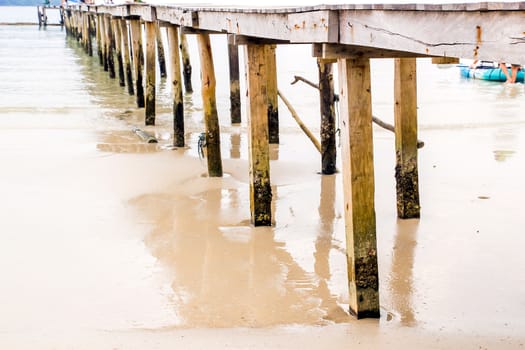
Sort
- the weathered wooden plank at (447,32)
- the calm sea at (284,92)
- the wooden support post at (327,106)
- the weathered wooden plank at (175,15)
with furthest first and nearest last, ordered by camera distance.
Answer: the calm sea at (284,92) → the wooden support post at (327,106) → the weathered wooden plank at (175,15) → the weathered wooden plank at (447,32)

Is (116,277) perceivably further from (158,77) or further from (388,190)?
(158,77)

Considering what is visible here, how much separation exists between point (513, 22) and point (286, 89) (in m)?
15.0

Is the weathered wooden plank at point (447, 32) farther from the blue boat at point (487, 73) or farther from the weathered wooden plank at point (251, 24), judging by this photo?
the blue boat at point (487, 73)

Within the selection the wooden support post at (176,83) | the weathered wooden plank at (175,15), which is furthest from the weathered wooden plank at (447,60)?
the wooden support post at (176,83)

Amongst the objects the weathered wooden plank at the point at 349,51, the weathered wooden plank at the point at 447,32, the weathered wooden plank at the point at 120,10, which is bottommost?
the weathered wooden plank at the point at 349,51

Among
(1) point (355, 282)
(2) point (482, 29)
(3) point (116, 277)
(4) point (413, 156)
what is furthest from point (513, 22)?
(4) point (413, 156)

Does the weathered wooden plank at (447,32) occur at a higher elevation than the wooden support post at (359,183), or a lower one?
higher

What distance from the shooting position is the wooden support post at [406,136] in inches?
238

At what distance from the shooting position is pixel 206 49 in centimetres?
783

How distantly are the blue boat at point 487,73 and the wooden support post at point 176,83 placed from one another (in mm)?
10391

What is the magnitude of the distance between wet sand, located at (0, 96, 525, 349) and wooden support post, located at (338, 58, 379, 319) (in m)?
0.17

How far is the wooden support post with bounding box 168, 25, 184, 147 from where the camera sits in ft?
31.1

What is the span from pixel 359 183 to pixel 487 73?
15.2 metres

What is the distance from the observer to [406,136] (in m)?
6.23
